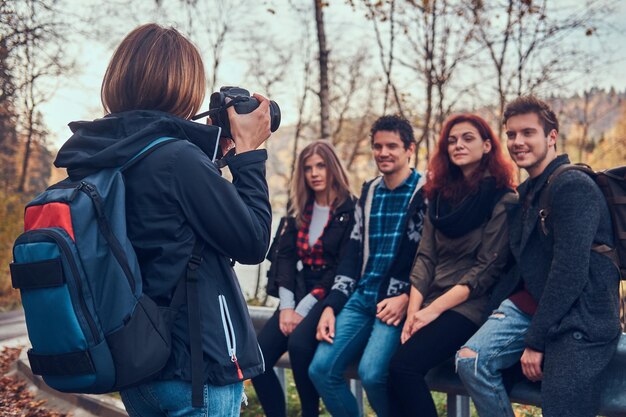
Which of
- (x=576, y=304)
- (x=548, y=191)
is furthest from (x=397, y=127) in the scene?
(x=576, y=304)

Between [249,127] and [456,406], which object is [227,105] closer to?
[249,127]

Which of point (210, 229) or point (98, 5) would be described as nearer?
point (210, 229)

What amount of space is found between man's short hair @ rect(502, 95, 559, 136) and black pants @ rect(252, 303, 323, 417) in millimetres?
1804

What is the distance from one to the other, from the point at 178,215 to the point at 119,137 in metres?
0.32

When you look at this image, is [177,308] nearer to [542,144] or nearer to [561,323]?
[561,323]

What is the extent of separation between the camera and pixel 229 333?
1.94 metres

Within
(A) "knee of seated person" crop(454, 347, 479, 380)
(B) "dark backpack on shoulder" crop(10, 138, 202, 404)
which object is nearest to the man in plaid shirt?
(A) "knee of seated person" crop(454, 347, 479, 380)

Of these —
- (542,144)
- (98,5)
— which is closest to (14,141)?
(98,5)

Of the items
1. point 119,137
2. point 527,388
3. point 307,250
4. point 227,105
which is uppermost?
point 227,105

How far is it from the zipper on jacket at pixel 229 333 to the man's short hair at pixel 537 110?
234 centimetres

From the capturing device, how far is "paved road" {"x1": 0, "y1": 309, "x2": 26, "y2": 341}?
263 inches

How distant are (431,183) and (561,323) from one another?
1342 mm

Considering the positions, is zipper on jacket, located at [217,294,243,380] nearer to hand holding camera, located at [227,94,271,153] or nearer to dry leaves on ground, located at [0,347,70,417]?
hand holding camera, located at [227,94,271,153]

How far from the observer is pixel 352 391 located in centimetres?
417
